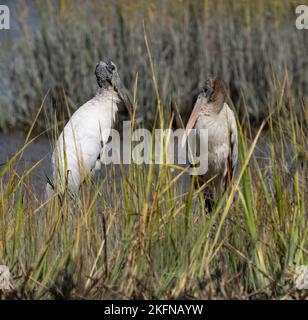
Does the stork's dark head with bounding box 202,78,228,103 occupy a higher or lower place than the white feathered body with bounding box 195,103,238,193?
higher

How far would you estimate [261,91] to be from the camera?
9.59m

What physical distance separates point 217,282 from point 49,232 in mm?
686

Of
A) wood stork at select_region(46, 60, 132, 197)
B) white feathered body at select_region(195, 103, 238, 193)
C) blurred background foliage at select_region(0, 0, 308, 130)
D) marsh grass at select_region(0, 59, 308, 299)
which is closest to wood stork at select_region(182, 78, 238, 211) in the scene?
white feathered body at select_region(195, 103, 238, 193)

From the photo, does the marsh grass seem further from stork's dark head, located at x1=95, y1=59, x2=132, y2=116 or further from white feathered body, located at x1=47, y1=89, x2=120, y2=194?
stork's dark head, located at x1=95, y1=59, x2=132, y2=116

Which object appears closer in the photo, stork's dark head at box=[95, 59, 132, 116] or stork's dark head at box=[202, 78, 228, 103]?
stork's dark head at box=[202, 78, 228, 103]

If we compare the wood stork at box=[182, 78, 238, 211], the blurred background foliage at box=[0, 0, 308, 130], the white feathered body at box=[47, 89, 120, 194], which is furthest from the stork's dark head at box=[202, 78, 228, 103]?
the blurred background foliage at box=[0, 0, 308, 130]

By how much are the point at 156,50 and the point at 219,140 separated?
3784 mm

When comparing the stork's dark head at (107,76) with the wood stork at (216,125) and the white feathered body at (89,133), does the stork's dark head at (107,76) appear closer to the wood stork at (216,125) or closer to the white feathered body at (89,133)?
the white feathered body at (89,133)

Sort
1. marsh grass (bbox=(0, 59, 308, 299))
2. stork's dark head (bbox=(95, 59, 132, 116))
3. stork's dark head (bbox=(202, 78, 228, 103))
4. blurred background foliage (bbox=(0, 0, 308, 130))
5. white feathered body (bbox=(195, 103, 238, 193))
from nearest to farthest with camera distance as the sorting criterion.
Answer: marsh grass (bbox=(0, 59, 308, 299))
stork's dark head (bbox=(202, 78, 228, 103))
white feathered body (bbox=(195, 103, 238, 193))
stork's dark head (bbox=(95, 59, 132, 116))
blurred background foliage (bbox=(0, 0, 308, 130))

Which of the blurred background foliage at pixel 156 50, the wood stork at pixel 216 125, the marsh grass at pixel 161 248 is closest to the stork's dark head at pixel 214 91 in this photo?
the wood stork at pixel 216 125

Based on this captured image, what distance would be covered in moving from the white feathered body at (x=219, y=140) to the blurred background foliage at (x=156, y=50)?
3.23 metres

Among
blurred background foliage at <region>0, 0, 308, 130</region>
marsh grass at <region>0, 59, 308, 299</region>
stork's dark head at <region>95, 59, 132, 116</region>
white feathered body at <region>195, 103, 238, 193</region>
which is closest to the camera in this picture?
marsh grass at <region>0, 59, 308, 299</region>

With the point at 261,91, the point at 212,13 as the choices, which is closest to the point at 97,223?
the point at 261,91

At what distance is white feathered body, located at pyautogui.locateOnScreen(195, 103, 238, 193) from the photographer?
6059mm
